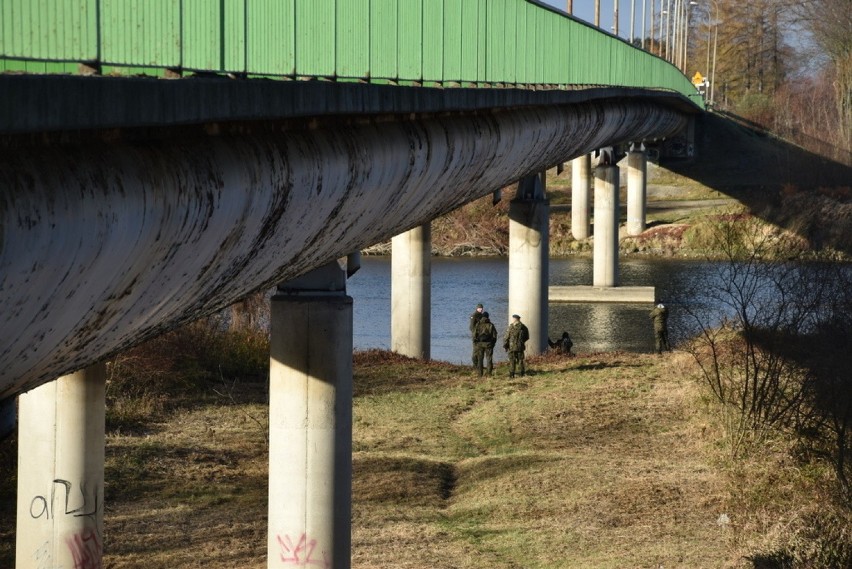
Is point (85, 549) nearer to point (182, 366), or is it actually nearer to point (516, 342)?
point (182, 366)

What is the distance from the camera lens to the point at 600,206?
185 ft

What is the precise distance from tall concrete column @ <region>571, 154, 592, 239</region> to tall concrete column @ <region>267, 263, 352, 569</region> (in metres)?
55.1

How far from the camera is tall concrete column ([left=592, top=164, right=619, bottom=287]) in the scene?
173 ft

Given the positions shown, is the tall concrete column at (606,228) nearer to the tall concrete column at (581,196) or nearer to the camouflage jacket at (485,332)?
the tall concrete column at (581,196)

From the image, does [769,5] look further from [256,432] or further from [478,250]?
[256,432]

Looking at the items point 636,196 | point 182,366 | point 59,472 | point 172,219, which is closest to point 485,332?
point 182,366

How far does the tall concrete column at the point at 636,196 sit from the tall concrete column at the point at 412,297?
37.0 metres

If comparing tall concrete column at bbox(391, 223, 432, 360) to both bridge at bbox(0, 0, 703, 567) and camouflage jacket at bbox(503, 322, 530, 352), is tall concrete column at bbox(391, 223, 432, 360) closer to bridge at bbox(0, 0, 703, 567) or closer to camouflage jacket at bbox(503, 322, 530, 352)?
camouflage jacket at bbox(503, 322, 530, 352)

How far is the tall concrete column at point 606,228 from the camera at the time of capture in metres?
52.7

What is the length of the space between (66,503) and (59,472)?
0.91 feet

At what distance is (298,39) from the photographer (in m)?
9.91

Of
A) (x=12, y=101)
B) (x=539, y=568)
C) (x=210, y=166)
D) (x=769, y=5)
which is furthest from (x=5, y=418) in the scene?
(x=769, y=5)

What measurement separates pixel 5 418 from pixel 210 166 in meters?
1.73

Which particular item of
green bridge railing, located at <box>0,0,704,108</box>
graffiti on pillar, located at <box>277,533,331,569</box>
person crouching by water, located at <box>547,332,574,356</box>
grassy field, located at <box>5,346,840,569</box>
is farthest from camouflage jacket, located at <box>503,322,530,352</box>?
graffiti on pillar, located at <box>277,533,331,569</box>
